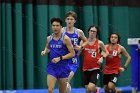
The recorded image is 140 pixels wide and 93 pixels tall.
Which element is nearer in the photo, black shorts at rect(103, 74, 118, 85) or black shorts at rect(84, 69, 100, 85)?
black shorts at rect(84, 69, 100, 85)

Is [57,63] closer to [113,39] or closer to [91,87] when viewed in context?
[91,87]

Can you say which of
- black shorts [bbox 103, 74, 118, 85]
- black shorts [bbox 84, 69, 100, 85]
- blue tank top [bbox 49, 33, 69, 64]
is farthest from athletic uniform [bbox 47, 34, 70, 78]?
black shorts [bbox 103, 74, 118, 85]

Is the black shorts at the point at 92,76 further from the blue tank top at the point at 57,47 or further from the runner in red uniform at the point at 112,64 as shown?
the blue tank top at the point at 57,47

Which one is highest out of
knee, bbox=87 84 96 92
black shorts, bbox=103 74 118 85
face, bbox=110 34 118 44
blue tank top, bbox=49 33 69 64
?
face, bbox=110 34 118 44

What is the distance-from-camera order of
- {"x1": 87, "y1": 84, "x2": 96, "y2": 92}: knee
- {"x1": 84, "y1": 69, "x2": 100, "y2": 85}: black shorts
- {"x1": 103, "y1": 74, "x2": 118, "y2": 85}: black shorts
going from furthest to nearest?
{"x1": 103, "y1": 74, "x2": 118, "y2": 85}: black shorts → {"x1": 84, "y1": 69, "x2": 100, "y2": 85}: black shorts → {"x1": 87, "y1": 84, "x2": 96, "y2": 92}: knee

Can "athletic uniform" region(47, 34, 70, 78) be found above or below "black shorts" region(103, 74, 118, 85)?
above

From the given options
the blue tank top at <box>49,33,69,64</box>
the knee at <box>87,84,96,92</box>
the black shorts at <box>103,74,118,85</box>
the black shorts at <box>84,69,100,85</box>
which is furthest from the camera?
the black shorts at <box>103,74,118,85</box>

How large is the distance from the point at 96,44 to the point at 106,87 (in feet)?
3.71

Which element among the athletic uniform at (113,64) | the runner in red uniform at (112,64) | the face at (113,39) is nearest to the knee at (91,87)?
the runner in red uniform at (112,64)

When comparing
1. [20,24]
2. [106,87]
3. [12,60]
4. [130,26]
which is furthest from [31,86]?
[130,26]

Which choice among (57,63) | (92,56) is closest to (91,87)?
(92,56)

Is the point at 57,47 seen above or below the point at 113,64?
above

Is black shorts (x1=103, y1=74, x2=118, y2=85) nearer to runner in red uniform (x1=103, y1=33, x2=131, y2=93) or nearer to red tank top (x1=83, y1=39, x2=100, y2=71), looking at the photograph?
runner in red uniform (x1=103, y1=33, x2=131, y2=93)

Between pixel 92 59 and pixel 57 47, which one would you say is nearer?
pixel 57 47
